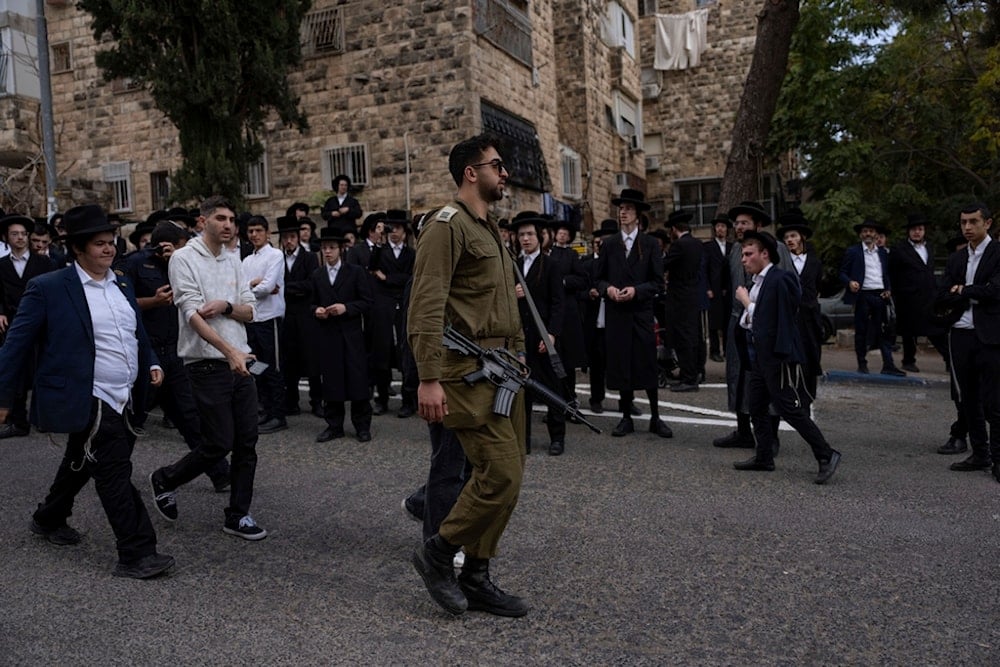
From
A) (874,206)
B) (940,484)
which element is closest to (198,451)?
(940,484)

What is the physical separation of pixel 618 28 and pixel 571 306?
2010 cm

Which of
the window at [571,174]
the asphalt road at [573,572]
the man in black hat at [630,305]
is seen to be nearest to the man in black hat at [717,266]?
the man in black hat at [630,305]

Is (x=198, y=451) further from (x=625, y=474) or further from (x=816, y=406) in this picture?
(x=816, y=406)

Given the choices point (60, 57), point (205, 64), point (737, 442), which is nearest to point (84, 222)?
point (737, 442)

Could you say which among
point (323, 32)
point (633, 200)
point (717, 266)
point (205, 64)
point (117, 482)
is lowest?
point (117, 482)

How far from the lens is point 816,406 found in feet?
32.1

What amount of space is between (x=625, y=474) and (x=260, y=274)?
14.7 feet

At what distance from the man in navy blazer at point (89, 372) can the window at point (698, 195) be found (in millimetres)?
28267

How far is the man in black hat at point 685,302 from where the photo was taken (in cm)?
1098

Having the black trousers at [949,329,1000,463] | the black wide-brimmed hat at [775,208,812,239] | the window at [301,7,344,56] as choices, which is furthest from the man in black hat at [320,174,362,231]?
the black trousers at [949,329,1000,463]

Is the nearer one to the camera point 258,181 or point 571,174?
point 258,181

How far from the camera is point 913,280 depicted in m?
11.8

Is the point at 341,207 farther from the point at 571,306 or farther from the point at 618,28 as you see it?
the point at 618,28

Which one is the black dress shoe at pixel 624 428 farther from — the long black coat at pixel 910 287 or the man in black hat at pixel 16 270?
the man in black hat at pixel 16 270
